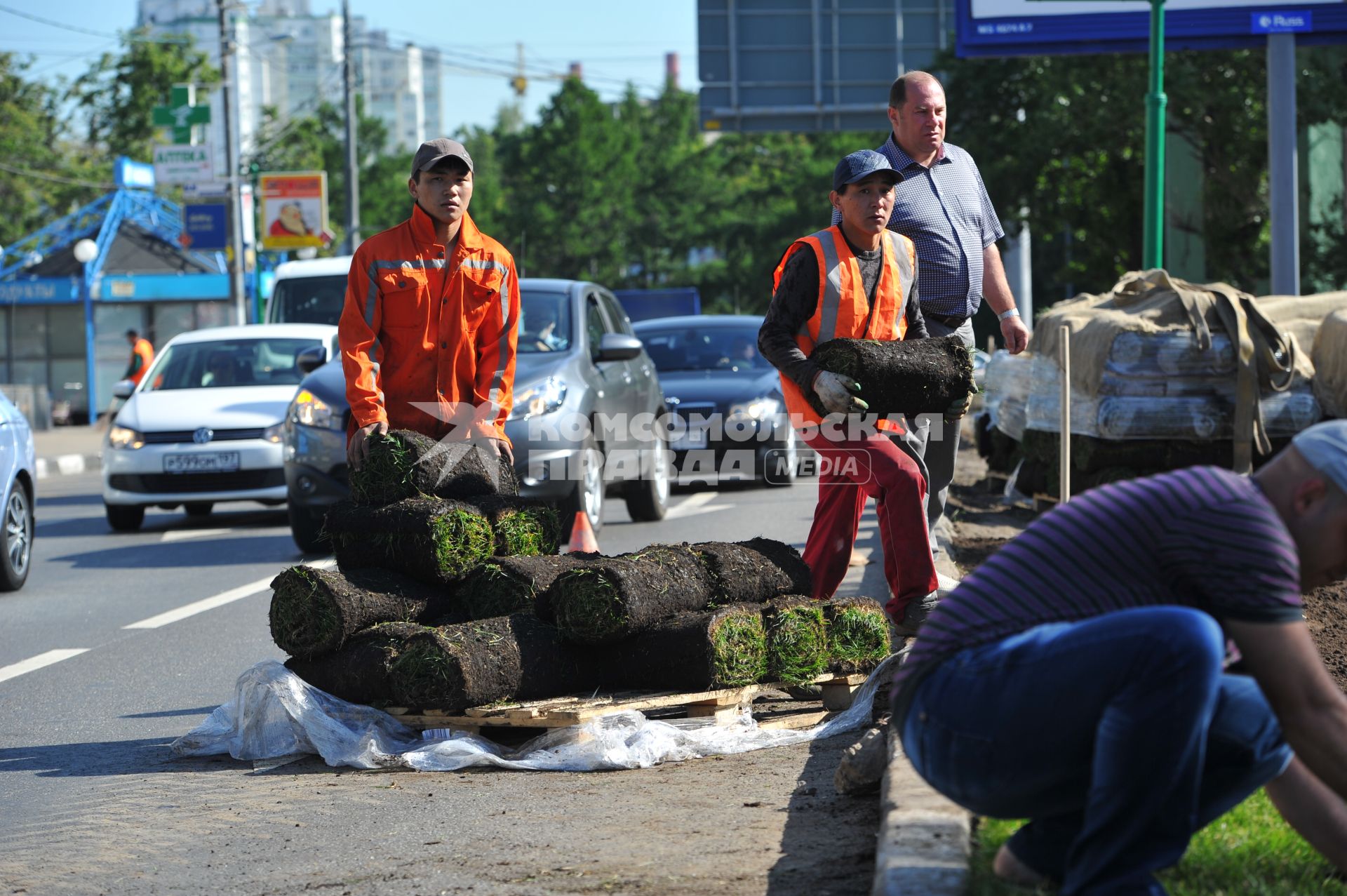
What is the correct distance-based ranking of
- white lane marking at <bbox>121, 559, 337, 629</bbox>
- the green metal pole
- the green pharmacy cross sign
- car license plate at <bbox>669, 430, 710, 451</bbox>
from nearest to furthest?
white lane marking at <bbox>121, 559, 337, 629</bbox> < the green metal pole < car license plate at <bbox>669, 430, 710, 451</bbox> < the green pharmacy cross sign

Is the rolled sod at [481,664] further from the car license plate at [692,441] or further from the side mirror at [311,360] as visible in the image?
the car license plate at [692,441]

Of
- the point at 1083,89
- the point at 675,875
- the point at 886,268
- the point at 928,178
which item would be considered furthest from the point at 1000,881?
the point at 1083,89

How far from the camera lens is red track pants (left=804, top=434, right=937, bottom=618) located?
6316 millimetres

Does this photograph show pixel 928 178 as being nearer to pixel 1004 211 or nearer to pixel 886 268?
pixel 886 268

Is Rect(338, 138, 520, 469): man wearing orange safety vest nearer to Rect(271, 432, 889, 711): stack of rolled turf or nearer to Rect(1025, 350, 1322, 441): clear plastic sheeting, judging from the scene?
Rect(271, 432, 889, 711): stack of rolled turf

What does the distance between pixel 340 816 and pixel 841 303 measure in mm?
2627

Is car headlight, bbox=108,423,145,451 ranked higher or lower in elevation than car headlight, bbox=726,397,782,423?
lower

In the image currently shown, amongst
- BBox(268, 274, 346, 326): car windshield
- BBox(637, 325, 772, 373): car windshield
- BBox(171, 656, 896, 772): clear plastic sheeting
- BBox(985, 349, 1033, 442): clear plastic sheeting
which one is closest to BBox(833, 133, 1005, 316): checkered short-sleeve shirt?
BBox(171, 656, 896, 772): clear plastic sheeting

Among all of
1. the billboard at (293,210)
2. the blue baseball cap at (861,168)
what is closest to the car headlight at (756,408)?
the blue baseball cap at (861,168)

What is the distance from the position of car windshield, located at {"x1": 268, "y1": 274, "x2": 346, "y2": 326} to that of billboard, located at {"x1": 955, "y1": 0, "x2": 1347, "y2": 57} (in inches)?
309

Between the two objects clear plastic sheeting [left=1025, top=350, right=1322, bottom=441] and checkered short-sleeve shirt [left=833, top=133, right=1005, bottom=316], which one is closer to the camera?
checkered short-sleeve shirt [left=833, top=133, right=1005, bottom=316]

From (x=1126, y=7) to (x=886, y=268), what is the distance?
14361mm

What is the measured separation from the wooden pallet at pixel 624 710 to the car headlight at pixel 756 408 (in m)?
9.17

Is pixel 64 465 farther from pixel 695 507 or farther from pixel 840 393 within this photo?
pixel 840 393
